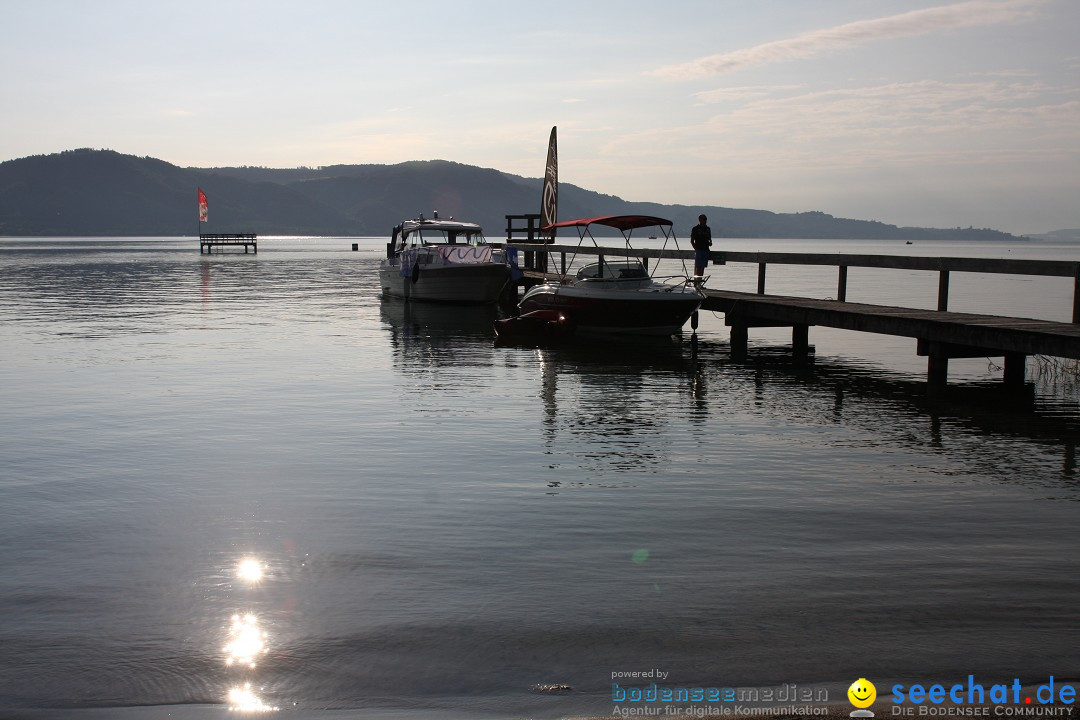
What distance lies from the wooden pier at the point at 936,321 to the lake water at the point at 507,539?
74 cm

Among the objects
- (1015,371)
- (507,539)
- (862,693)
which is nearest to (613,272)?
(1015,371)

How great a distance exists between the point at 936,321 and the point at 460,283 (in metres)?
19.7

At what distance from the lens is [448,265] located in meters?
33.3

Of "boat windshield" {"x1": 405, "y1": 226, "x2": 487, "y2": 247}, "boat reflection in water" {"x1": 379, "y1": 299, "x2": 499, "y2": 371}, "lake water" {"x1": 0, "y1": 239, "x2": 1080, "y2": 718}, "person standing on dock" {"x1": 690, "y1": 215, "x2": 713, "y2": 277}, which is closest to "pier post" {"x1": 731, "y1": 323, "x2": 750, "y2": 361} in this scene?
"person standing on dock" {"x1": 690, "y1": 215, "x2": 713, "y2": 277}

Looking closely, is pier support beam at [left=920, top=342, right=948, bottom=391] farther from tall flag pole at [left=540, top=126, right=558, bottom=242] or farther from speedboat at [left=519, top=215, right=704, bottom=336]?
tall flag pole at [left=540, top=126, right=558, bottom=242]

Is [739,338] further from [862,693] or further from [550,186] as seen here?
[550,186]

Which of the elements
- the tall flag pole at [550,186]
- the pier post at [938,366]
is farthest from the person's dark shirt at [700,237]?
the tall flag pole at [550,186]

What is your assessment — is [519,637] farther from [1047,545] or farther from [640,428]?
[640,428]

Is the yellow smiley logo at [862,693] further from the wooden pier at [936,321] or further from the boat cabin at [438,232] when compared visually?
the boat cabin at [438,232]

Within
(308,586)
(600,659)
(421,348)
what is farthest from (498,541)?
(421,348)

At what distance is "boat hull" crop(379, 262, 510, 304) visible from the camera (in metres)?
33.1

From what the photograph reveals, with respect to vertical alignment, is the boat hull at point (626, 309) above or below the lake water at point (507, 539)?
above

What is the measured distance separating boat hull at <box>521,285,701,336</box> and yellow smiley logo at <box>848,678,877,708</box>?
1763cm

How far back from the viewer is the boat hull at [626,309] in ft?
73.3
